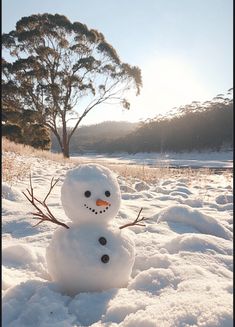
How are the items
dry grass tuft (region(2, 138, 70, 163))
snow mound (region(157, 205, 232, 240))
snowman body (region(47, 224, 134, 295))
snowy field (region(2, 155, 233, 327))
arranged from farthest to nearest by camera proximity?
dry grass tuft (region(2, 138, 70, 163)) → snow mound (region(157, 205, 232, 240)) → snowman body (region(47, 224, 134, 295)) → snowy field (region(2, 155, 233, 327))

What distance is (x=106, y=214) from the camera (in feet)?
6.61

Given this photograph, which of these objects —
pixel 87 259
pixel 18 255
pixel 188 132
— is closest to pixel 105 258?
pixel 87 259

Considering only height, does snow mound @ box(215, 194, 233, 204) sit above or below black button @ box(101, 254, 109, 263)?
below

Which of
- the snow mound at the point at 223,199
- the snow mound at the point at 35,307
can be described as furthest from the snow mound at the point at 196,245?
the snow mound at the point at 223,199

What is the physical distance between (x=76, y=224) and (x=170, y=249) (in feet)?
3.26

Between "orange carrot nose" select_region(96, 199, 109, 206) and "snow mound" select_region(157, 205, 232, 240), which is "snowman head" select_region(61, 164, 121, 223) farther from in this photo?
"snow mound" select_region(157, 205, 232, 240)

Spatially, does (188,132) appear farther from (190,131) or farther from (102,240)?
(102,240)

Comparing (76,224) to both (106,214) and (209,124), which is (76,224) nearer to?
(106,214)

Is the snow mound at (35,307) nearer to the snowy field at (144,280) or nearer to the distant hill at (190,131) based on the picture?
the snowy field at (144,280)

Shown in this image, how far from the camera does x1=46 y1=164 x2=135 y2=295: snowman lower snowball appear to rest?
186 centimetres

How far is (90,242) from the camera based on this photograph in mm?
1907

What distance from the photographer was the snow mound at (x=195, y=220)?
10.9ft

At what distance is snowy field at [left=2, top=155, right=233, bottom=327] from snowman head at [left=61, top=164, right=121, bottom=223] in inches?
10.1

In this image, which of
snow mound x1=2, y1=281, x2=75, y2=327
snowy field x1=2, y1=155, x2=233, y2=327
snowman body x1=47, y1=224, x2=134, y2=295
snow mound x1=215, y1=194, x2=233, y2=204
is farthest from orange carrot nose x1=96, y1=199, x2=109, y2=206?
snow mound x1=215, y1=194, x2=233, y2=204
